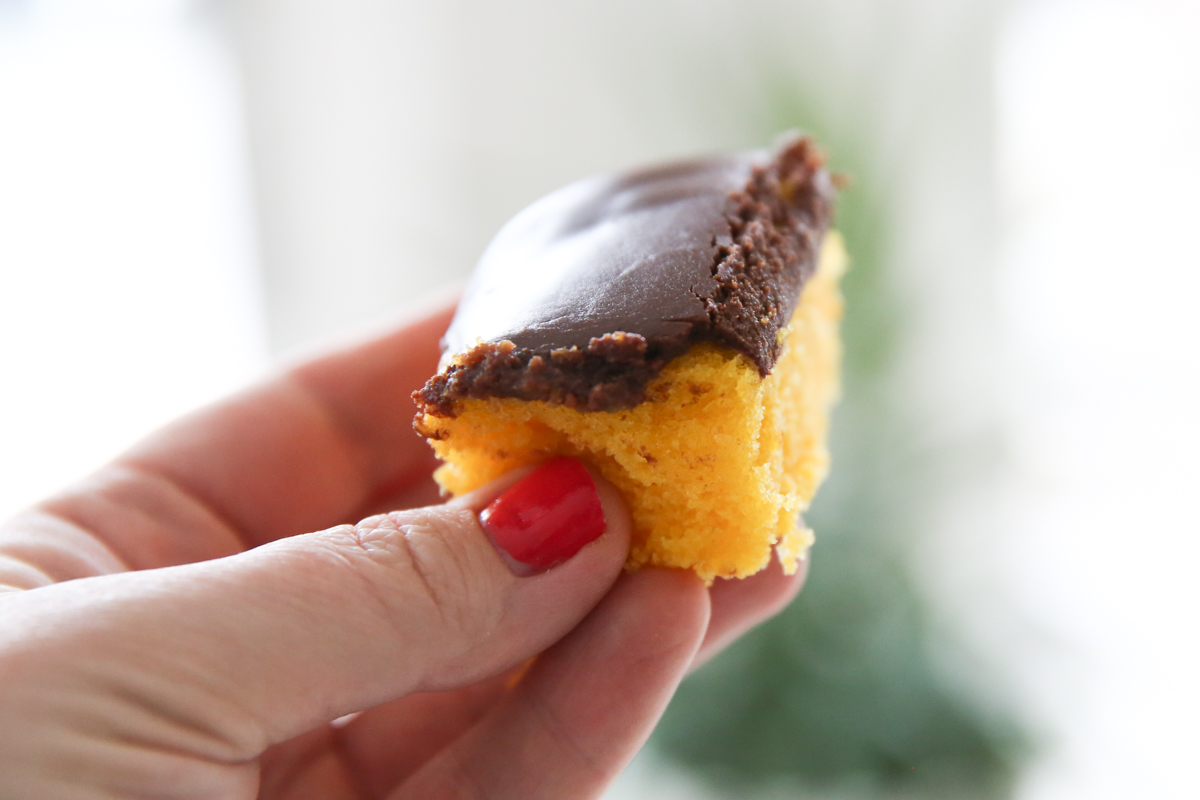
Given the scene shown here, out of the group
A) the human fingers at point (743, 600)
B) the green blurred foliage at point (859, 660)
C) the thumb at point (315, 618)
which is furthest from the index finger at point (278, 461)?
the green blurred foliage at point (859, 660)

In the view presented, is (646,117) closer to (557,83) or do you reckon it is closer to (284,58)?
(557,83)

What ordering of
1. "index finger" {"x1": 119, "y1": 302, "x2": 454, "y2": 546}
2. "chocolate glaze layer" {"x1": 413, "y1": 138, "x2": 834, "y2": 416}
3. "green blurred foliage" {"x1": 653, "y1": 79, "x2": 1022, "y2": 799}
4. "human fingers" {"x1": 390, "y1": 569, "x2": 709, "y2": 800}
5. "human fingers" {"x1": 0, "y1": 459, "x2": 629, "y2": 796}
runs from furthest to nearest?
"green blurred foliage" {"x1": 653, "y1": 79, "x2": 1022, "y2": 799} < "index finger" {"x1": 119, "y1": 302, "x2": 454, "y2": 546} < "human fingers" {"x1": 390, "y1": 569, "x2": 709, "y2": 800} < "chocolate glaze layer" {"x1": 413, "y1": 138, "x2": 834, "y2": 416} < "human fingers" {"x1": 0, "y1": 459, "x2": 629, "y2": 796}

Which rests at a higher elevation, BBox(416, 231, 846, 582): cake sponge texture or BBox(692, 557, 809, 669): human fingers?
BBox(416, 231, 846, 582): cake sponge texture

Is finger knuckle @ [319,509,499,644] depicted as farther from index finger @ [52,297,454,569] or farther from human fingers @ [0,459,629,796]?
index finger @ [52,297,454,569]

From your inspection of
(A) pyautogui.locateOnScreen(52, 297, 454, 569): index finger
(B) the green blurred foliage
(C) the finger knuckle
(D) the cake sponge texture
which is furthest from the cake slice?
(B) the green blurred foliage

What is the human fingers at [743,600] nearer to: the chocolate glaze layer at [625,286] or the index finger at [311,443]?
the chocolate glaze layer at [625,286]

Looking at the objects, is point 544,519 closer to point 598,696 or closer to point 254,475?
point 598,696

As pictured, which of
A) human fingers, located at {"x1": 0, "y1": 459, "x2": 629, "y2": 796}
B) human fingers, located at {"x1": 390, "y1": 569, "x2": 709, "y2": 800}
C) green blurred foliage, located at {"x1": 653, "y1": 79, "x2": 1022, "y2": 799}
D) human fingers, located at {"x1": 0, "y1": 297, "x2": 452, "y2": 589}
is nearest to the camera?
human fingers, located at {"x1": 0, "y1": 459, "x2": 629, "y2": 796}
